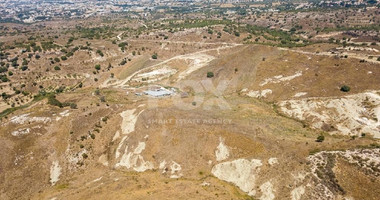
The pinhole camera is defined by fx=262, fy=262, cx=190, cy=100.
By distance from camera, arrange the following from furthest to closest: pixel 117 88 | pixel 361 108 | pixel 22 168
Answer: pixel 117 88 < pixel 361 108 < pixel 22 168

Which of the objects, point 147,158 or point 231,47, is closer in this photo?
point 147,158

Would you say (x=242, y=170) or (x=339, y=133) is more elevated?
(x=242, y=170)

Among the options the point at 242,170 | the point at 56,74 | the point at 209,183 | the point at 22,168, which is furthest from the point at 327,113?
the point at 56,74

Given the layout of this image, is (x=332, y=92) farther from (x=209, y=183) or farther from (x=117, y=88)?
(x=117, y=88)

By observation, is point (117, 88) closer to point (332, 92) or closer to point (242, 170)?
point (242, 170)

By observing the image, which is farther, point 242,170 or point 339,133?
point 339,133

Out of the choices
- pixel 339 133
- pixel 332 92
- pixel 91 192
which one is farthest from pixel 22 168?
pixel 332 92

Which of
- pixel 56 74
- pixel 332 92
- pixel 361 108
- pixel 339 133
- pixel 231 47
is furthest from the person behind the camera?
pixel 231 47

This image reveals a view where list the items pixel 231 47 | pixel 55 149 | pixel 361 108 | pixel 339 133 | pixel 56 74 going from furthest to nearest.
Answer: pixel 231 47, pixel 56 74, pixel 361 108, pixel 339 133, pixel 55 149

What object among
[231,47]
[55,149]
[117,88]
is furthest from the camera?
[231,47]
